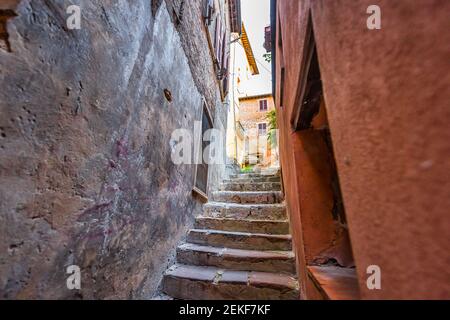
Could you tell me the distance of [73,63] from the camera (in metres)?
1.09

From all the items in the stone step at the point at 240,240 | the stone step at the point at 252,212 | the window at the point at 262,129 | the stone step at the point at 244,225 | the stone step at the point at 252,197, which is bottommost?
the stone step at the point at 240,240

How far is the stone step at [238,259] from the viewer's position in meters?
2.24

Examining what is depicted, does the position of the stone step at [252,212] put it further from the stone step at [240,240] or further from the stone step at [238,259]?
the stone step at [238,259]

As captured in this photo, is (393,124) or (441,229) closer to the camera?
(441,229)

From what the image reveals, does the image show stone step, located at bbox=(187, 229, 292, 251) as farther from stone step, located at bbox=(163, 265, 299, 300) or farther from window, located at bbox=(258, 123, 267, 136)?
window, located at bbox=(258, 123, 267, 136)

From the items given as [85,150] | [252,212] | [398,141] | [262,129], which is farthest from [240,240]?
[262,129]

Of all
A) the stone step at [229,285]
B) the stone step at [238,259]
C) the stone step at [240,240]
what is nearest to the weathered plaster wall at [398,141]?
the stone step at [229,285]

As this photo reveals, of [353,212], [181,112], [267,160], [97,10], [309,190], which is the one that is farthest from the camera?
[267,160]

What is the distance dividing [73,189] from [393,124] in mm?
1398

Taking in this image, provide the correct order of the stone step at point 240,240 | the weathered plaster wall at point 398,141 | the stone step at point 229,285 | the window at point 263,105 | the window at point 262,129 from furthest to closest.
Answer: the window at point 263,105 → the window at point 262,129 → the stone step at point 240,240 → the stone step at point 229,285 → the weathered plaster wall at point 398,141

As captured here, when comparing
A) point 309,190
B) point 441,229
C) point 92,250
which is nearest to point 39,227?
point 92,250

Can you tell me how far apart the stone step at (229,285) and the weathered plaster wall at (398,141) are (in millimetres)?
1520

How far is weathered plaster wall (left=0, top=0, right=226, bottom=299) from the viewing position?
846mm
